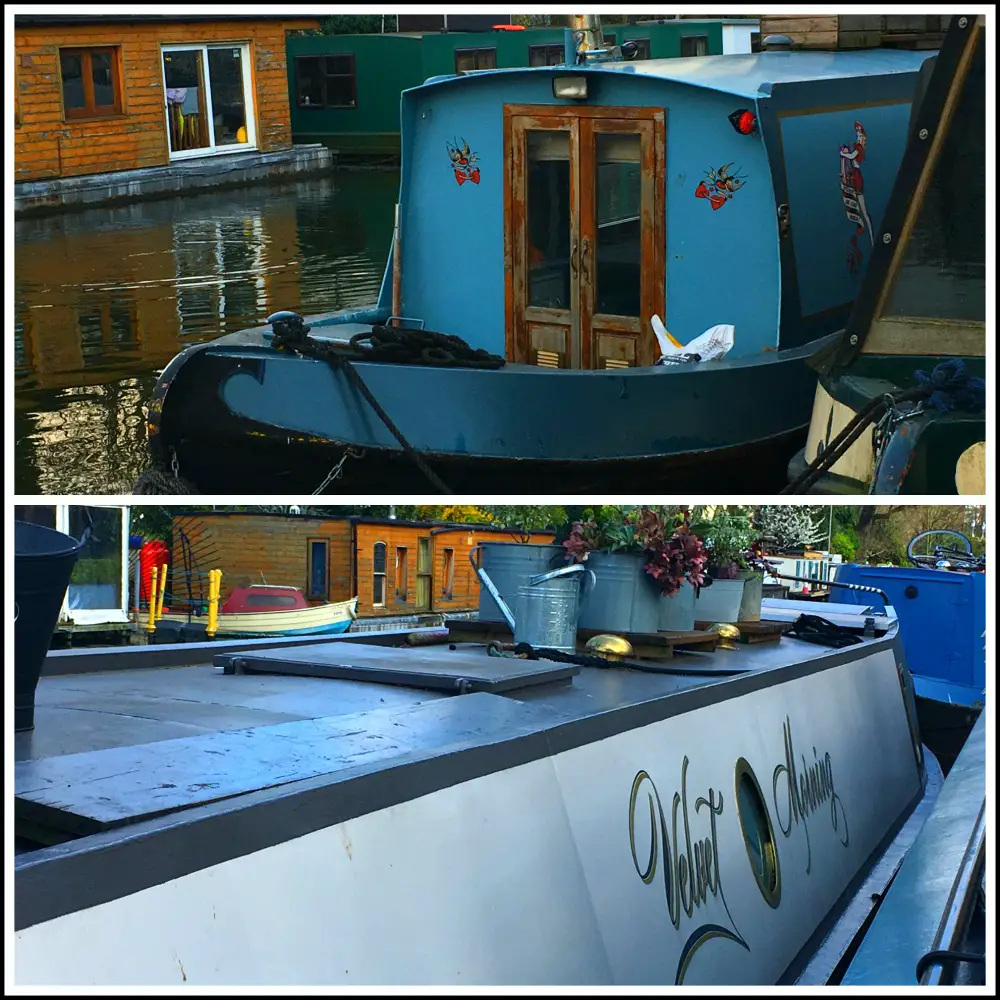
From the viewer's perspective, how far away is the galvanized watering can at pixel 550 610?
156 inches

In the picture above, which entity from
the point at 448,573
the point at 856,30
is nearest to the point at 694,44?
the point at 448,573

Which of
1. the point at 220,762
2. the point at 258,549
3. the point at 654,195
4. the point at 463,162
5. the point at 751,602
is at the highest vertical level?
the point at 463,162

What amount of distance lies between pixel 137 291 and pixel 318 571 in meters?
6.41

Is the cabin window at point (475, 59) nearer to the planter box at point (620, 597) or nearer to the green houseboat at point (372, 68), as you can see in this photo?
the green houseboat at point (372, 68)

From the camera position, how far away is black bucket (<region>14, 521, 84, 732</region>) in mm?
2221

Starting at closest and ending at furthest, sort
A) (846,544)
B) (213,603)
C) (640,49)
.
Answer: (640,49) → (846,544) → (213,603)

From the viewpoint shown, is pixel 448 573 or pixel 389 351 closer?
pixel 389 351

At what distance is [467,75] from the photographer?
644 cm

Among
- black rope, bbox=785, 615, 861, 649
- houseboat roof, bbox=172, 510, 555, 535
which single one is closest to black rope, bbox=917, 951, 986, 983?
black rope, bbox=785, 615, 861, 649

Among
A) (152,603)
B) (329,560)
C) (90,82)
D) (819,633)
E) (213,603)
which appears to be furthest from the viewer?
(90,82)

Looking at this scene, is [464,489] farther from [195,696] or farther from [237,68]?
[237,68]

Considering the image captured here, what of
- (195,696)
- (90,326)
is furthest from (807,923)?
(90,326)

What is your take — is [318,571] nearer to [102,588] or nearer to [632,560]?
[102,588]

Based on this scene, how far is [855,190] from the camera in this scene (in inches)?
251
